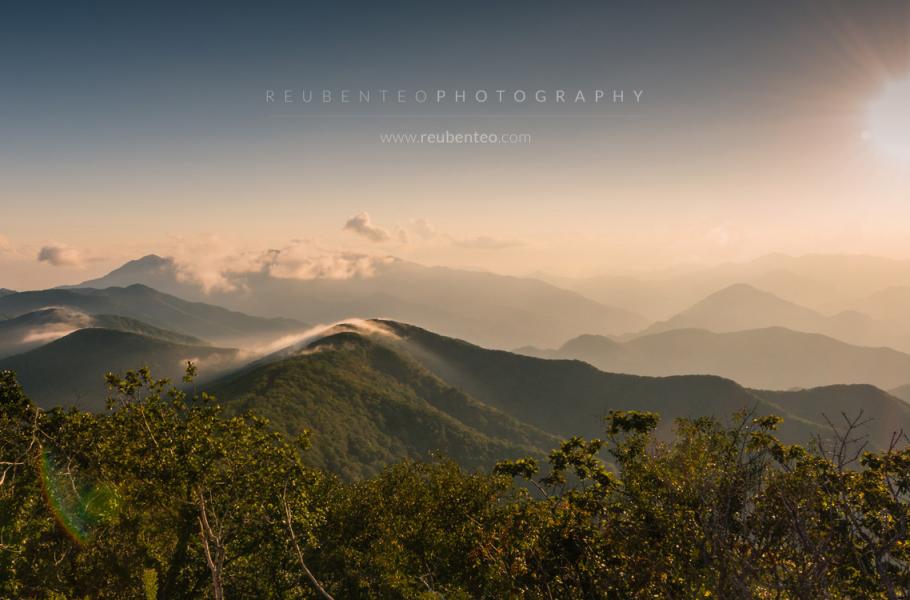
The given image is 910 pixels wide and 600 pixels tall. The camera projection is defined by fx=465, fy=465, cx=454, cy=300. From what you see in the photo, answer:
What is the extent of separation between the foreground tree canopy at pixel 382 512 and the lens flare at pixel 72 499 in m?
0.14

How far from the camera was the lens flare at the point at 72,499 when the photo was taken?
29344mm

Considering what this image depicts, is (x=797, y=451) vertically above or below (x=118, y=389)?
below

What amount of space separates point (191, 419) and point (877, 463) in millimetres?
39755

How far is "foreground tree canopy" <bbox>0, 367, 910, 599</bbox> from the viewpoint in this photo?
22.6 metres

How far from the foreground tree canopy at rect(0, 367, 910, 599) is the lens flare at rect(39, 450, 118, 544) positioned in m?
0.14

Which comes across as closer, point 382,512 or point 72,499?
point 72,499

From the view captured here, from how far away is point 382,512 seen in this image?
37.3 metres

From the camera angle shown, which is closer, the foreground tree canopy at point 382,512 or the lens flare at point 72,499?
the foreground tree canopy at point 382,512

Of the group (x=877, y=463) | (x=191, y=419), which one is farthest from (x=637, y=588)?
(x=191, y=419)

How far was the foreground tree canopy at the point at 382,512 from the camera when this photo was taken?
22641 millimetres

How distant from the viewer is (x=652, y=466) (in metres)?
26.3

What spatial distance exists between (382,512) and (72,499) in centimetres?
2081

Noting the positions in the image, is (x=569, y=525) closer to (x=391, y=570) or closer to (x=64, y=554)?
(x=391, y=570)

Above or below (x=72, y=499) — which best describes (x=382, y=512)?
below
